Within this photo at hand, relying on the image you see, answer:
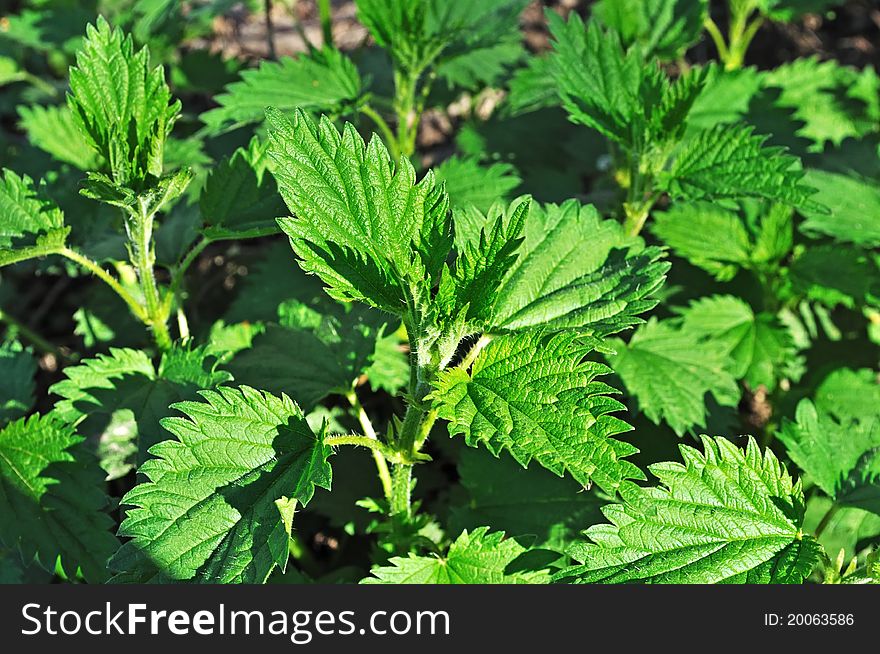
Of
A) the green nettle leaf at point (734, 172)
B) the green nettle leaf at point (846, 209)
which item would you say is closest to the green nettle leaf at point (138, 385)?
the green nettle leaf at point (734, 172)

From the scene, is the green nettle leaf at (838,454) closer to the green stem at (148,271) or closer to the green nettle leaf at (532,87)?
the green nettle leaf at (532,87)

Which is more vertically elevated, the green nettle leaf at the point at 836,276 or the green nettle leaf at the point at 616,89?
the green nettle leaf at the point at 616,89

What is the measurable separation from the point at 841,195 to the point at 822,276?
1.45 ft

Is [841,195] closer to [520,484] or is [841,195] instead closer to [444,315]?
[520,484]

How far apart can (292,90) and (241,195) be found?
66 cm

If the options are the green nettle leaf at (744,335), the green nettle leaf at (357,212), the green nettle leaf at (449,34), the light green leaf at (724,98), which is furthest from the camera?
the light green leaf at (724,98)

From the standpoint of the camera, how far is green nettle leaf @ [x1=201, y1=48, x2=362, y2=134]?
2.89m

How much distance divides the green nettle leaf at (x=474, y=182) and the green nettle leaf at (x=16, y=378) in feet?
5.16

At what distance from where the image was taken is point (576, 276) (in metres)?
2.29

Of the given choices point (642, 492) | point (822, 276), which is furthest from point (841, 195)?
point (642, 492)

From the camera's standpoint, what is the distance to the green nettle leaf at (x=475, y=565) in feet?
7.22

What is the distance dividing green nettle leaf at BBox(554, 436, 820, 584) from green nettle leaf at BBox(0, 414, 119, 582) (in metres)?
1.25

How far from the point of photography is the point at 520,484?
276 cm

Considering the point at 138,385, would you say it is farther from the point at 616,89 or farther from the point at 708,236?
the point at 708,236
